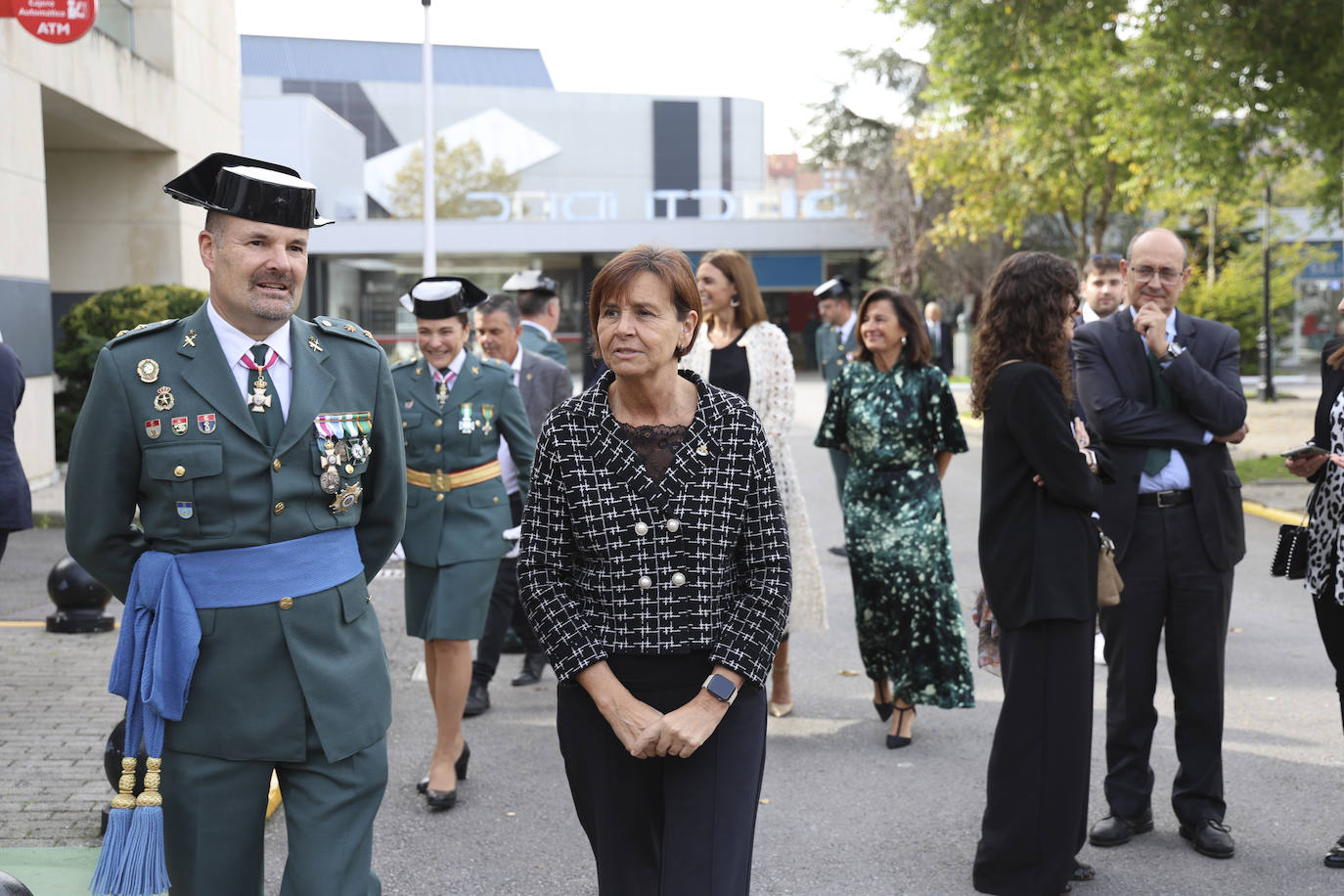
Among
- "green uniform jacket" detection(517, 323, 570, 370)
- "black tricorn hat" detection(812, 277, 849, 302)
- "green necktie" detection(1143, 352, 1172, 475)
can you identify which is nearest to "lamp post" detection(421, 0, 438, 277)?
"black tricorn hat" detection(812, 277, 849, 302)

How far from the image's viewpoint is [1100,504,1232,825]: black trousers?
5086 mm

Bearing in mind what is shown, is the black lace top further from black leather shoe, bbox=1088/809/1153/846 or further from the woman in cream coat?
the woman in cream coat

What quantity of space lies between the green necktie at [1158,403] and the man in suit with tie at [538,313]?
14.5ft

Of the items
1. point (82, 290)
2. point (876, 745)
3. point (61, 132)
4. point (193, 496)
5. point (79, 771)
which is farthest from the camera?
point (82, 290)

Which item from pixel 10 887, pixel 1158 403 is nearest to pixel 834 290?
pixel 1158 403

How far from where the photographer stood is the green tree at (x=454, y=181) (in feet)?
183

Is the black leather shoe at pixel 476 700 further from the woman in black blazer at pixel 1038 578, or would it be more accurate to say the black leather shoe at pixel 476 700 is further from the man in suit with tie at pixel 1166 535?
the man in suit with tie at pixel 1166 535

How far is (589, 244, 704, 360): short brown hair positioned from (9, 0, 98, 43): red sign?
10.5 meters

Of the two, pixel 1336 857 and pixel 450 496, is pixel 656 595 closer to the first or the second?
pixel 450 496

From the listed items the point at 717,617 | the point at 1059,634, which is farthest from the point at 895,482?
the point at 717,617

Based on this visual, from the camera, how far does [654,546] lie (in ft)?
10.5

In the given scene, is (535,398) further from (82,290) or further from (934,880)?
(82,290)

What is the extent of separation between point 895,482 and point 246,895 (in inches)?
160

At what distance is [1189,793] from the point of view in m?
5.10
